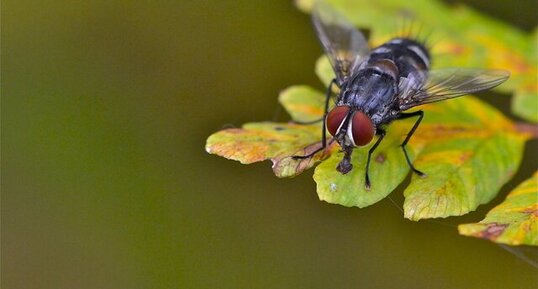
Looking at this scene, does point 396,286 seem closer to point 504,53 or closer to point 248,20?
point 504,53

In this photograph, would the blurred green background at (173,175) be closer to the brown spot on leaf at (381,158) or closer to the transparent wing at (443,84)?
the transparent wing at (443,84)

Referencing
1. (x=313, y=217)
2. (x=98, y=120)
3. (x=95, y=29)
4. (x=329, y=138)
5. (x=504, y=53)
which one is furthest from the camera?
(x=95, y=29)

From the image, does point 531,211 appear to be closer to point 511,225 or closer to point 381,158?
point 511,225

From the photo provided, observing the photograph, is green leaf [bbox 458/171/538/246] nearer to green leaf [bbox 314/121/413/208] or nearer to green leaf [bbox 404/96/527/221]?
green leaf [bbox 404/96/527/221]

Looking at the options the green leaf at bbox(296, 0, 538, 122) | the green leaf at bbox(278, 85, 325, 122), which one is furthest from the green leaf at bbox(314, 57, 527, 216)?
the green leaf at bbox(296, 0, 538, 122)

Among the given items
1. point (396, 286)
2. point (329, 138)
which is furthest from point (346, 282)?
point (329, 138)

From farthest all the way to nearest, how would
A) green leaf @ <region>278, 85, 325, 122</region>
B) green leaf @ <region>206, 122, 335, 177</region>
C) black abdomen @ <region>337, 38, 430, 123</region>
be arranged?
1. green leaf @ <region>278, 85, 325, 122</region>
2. black abdomen @ <region>337, 38, 430, 123</region>
3. green leaf @ <region>206, 122, 335, 177</region>

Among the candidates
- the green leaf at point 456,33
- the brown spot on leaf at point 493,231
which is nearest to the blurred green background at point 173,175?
the green leaf at point 456,33

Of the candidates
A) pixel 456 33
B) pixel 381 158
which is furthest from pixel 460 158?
pixel 456 33
